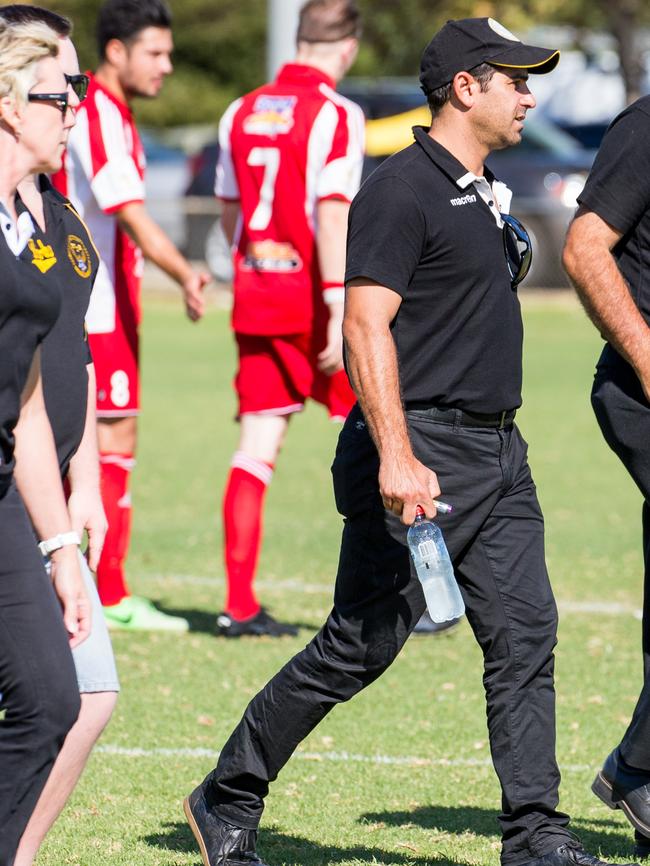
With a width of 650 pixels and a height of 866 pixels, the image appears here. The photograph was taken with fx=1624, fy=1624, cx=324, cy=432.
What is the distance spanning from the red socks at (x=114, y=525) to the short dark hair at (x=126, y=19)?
5.99 feet

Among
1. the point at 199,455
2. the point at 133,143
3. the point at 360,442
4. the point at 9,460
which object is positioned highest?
the point at 9,460

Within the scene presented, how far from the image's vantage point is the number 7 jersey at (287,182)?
7.16 meters

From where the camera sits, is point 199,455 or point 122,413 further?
point 199,455

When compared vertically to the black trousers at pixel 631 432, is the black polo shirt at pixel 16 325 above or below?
above

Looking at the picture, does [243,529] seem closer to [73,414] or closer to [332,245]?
[332,245]

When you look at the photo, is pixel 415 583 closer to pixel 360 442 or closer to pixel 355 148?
pixel 360 442

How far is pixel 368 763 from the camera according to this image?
540 centimetres

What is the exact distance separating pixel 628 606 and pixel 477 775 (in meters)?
2.69

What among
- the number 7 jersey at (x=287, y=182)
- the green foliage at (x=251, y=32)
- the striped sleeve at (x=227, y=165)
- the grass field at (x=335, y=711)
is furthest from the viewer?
the green foliage at (x=251, y=32)

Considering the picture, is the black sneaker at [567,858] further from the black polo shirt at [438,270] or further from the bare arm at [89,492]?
the bare arm at [89,492]

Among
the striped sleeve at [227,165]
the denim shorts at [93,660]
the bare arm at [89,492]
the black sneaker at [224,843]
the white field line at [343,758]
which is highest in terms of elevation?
the bare arm at [89,492]

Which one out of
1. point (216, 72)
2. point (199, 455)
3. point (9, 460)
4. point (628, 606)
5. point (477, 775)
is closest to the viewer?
point (9, 460)

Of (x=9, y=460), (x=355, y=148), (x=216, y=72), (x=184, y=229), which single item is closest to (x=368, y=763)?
(x=9, y=460)

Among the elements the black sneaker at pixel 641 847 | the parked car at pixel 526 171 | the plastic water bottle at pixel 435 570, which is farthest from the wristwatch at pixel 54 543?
the parked car at pixel 526 171
